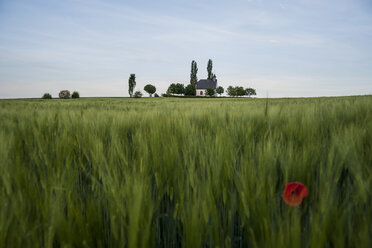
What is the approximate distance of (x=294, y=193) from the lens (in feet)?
1.47

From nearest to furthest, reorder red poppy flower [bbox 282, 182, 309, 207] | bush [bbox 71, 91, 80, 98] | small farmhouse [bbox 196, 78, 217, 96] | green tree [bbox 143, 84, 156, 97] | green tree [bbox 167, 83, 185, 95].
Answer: red poppy flower [bbox 282, 182, 309, 207], bush [bbox 71, 91, 80, 98], green tree [bbox 143, 84, 156, 97], green tree [bbox 167, 83, 185, 95], small farmhouse [bbox 196, 78, 217, 96]

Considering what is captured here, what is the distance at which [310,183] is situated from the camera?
1.99 ft

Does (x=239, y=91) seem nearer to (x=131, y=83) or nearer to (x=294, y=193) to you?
(x=131, y=83)

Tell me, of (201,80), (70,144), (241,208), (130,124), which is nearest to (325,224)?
(241,208)

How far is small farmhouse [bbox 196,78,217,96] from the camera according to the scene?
68.9 metres

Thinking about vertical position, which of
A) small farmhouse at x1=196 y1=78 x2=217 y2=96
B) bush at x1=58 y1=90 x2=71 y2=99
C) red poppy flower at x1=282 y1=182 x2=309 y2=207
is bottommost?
red poppy flower at x1=282 y1=182 x2=309 y2=207

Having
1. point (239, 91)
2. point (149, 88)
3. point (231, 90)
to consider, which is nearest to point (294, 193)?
point (149, 88)

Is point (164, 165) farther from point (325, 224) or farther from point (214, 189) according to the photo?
point (325, 224)

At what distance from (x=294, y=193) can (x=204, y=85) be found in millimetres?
70434

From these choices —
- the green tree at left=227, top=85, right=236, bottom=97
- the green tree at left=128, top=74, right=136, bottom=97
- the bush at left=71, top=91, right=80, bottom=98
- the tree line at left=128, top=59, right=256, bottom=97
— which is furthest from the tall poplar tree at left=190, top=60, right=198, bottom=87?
the bush at left=71, top=91, right=80, bottom=98

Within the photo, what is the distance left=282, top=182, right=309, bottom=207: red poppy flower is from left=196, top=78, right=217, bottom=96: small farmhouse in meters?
69.0

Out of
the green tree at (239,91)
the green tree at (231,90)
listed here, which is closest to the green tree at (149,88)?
the green tree at (231,90)

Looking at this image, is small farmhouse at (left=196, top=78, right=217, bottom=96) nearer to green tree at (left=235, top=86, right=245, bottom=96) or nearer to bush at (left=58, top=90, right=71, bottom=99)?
green tree at (left=235, top=86, right=245, bottom=96)

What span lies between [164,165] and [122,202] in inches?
11.2
